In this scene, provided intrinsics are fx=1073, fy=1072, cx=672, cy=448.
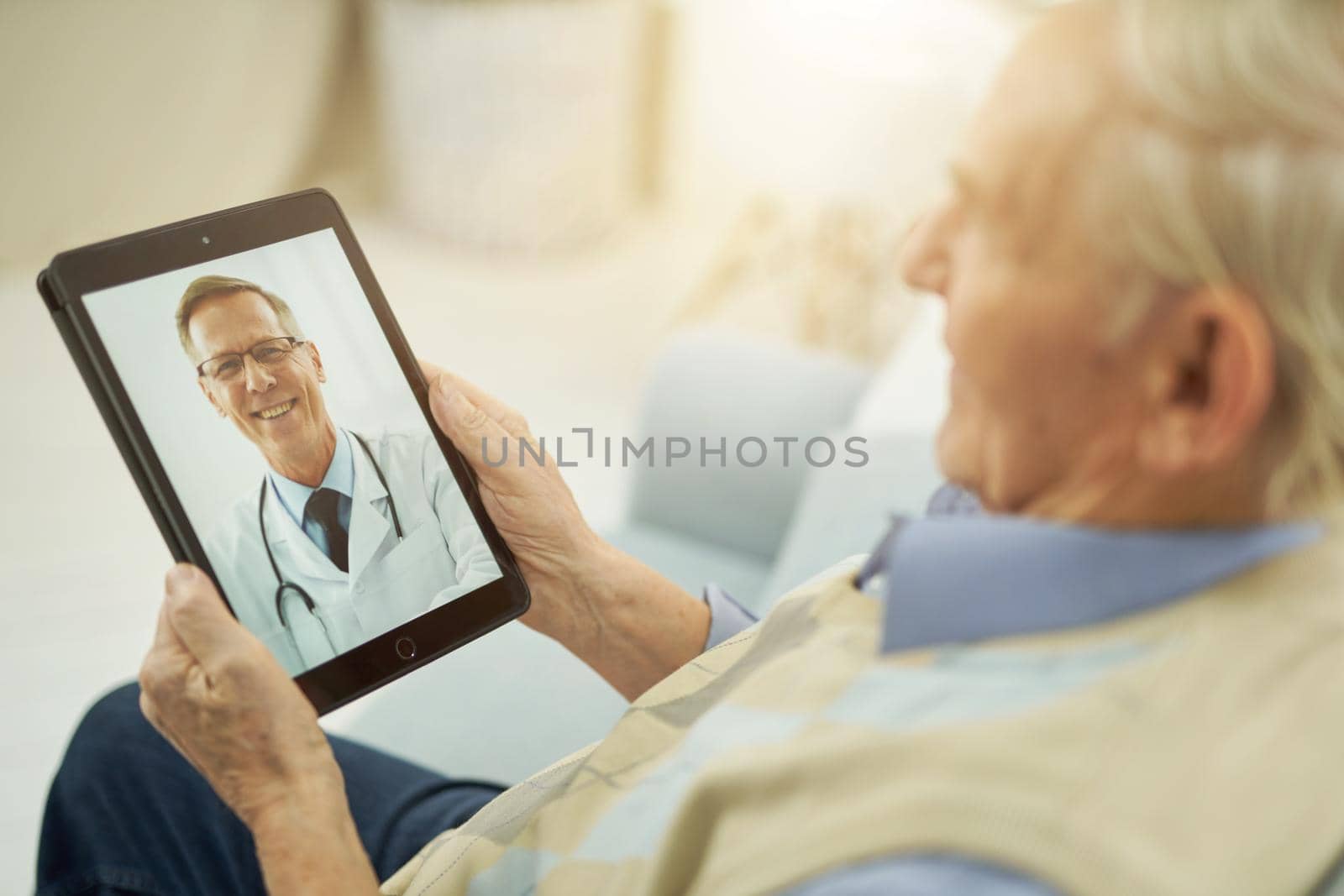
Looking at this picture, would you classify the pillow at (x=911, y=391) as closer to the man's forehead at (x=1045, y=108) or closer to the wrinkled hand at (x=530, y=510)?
the wrinkled hand at (x=530, y=510)

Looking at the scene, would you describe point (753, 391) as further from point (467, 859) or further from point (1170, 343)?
point (1170, 343)

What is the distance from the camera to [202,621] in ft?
1.92

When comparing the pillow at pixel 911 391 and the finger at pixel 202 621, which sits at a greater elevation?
the finger at pixel 202 621

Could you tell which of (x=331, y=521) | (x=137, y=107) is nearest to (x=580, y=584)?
(x=331, y=521)

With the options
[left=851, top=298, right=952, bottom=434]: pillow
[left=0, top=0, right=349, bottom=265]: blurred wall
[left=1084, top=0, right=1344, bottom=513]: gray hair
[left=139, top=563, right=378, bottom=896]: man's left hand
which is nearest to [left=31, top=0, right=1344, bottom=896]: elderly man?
[left=1084, top=0, right=1344, bottom=513]: gray hair

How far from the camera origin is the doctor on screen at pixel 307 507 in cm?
62

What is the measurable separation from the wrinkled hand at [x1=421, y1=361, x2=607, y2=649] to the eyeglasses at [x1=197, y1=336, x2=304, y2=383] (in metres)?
0.10

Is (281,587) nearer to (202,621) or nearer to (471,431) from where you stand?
(202,621)

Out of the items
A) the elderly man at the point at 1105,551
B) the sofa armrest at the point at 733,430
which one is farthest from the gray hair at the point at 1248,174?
the sofa armrest at the point at 733,430

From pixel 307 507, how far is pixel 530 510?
0.15m

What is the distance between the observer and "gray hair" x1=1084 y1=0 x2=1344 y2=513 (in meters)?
0.39

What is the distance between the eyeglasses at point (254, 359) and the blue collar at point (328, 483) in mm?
58

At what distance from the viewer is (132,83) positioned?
232 cm

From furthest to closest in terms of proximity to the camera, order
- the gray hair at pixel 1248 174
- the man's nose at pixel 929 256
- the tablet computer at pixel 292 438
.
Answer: the tablet computer at pixel 292 438
the man's nose at pixel 929 256
the gray hair at pixel 1248 174
